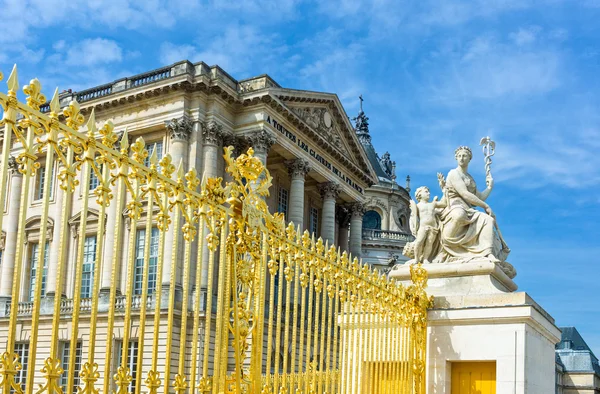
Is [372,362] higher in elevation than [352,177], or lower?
lower

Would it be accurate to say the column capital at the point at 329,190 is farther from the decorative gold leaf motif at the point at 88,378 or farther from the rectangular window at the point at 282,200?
the decorative gold leaf motif at the point at 88,378

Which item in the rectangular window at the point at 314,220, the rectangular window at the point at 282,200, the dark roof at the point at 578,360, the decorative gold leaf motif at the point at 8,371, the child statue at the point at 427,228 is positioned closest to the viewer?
the decorative gold leaf motif at the point at 8,371

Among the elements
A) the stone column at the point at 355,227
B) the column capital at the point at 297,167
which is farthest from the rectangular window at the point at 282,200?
the stone column at the point at 355,227

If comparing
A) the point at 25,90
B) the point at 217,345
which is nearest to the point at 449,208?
the point at 217,345

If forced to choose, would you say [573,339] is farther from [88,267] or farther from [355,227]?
[88,267]

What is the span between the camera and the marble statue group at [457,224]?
7.92m

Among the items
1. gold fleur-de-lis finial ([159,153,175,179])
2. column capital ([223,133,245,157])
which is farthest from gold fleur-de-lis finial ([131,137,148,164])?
column capital ([223,133,245,157])

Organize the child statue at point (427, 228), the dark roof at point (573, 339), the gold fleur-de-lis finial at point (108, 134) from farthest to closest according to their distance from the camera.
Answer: the dark roof at point (573, 339)
the child statue at point (427, 228)
the gold fleur-de-lis finial at point (108, 134)

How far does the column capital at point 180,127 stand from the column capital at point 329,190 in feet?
32.8

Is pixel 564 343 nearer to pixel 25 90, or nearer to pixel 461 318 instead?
pixel 461 318

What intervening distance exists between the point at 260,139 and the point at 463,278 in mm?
25438

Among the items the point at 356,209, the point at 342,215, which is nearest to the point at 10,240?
the point at 342,215

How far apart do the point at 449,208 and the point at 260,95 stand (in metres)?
25.3

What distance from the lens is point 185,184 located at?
4707 millimetres
